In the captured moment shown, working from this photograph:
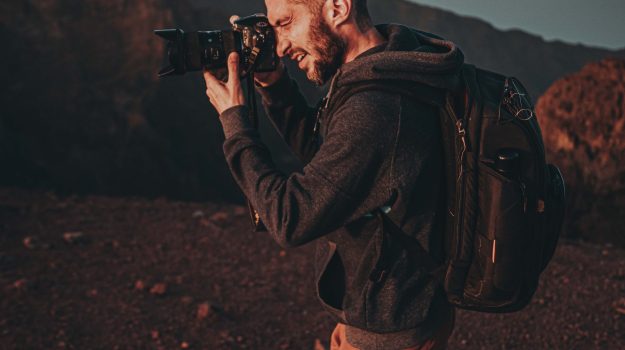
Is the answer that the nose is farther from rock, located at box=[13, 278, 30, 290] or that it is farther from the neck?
rock, located at box=[13, 278, 30, 290]

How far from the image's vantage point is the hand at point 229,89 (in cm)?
187

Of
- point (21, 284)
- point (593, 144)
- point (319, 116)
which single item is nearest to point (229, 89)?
point (319, 116)

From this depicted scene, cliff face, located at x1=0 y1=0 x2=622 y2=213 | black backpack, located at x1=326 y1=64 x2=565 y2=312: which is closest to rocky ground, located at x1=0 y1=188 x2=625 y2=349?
cliff face, located at x1=0 y1=0 x2=622 y2=213

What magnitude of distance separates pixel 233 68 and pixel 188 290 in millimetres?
2642

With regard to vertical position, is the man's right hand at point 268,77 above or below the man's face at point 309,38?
below

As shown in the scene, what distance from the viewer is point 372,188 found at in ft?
5.49

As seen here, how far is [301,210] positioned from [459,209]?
450mm

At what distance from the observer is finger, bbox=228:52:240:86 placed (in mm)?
1904

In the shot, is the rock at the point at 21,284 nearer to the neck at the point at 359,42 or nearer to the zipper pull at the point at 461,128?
the neck at the point at 359,42

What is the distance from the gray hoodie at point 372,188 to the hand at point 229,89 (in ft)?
0.15

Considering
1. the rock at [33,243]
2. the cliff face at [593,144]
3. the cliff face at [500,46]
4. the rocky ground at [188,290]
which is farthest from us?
the cliff face at [500,46]

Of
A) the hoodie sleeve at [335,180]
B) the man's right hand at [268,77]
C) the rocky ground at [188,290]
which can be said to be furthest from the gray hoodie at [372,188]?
the rocky ground at [188,290]

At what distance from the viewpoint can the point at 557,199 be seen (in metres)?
1.87

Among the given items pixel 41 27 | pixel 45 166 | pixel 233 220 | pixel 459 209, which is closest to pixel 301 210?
pixel 459 209
